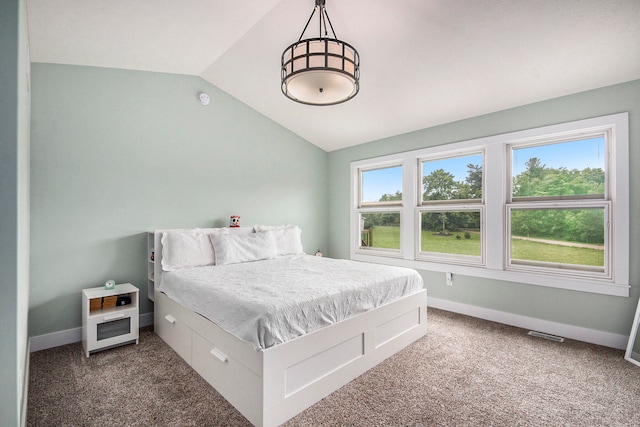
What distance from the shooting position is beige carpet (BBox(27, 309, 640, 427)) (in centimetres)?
175

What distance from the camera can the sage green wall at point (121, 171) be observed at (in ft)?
8.96

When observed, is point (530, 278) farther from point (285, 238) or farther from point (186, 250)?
point (186, 250)

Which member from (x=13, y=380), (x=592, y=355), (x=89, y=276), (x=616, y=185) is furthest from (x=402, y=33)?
(x=89, y=276)

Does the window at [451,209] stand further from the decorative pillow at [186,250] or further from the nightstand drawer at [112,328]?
the nightstand drawer at [112,328]

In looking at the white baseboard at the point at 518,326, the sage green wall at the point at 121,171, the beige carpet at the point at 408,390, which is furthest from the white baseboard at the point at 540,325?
the sage green wall at the point at 121,171

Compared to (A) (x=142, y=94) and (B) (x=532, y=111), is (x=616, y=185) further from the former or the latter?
(A) (x=142, y=94)

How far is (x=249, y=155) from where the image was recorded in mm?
4156

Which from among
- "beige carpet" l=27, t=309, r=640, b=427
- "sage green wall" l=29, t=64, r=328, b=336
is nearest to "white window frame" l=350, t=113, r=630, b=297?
"beige carpet" l=27, t=309, r=640, b=427

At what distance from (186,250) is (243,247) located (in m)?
0.60

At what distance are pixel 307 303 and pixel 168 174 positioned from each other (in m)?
2.42

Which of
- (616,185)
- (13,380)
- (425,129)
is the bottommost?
(13,380)

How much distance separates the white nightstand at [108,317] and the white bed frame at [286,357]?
1.07 feet

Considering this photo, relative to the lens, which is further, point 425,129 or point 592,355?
point 425,129

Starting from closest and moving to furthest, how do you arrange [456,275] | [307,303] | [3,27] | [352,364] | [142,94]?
[3,27]
[307,303]
[352,364]
[142,94]
[456,275]
